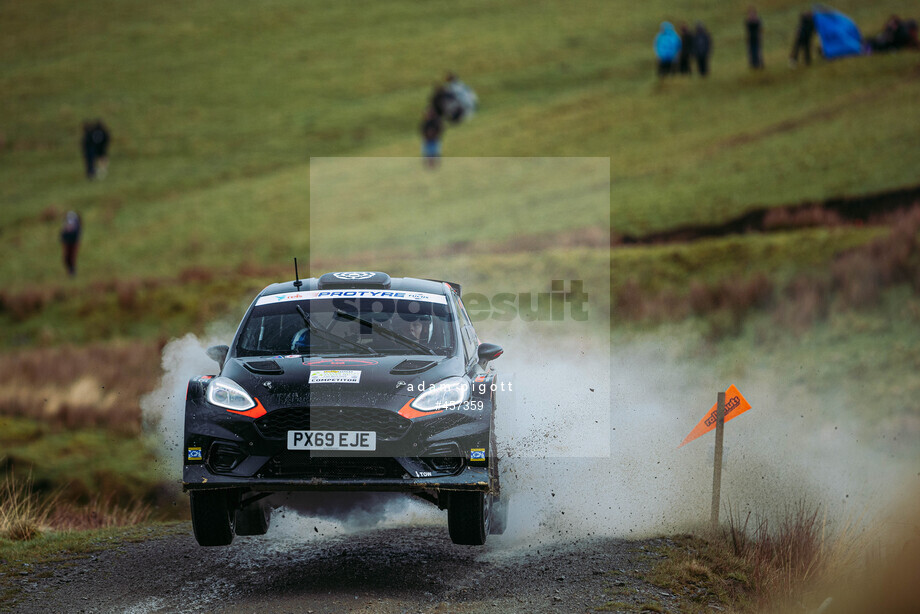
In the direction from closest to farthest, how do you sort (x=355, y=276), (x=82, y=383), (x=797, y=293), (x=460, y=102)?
(x=355, y=276) → (x=797, y=293) → (x=82, y=383) → (x=460, y=102)

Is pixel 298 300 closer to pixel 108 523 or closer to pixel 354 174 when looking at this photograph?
pixel 108 523

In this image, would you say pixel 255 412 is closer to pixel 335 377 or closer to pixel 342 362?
pixel 335 377

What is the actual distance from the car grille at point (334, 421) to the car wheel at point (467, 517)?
0.74 m

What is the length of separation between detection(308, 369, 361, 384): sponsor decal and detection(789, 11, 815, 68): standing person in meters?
40.4

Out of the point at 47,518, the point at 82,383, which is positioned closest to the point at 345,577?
the point at 47,518

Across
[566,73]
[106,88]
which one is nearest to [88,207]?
[106,88]

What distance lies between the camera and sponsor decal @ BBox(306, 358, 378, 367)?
797cm

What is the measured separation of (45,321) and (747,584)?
89.5ft

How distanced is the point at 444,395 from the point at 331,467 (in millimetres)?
975

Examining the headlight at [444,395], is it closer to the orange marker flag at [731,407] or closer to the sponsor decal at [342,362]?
the sponsor decal at [342,362]

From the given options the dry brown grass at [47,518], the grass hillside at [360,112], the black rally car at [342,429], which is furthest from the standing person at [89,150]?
the black rally car at [342,429]

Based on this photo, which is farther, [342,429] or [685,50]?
[685,50]

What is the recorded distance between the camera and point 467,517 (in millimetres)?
7820

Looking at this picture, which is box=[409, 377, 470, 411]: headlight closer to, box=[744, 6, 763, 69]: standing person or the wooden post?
the wooden post
